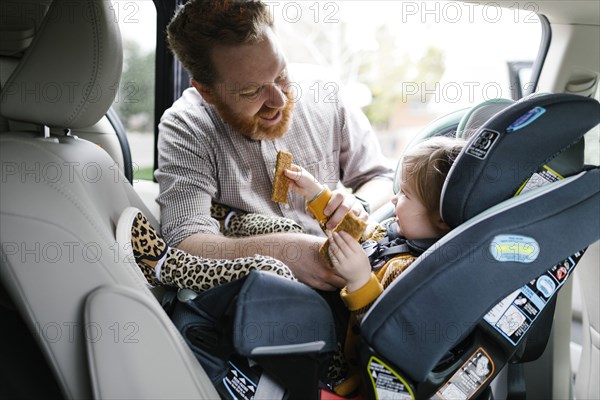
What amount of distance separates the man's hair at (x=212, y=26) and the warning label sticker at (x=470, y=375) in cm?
110

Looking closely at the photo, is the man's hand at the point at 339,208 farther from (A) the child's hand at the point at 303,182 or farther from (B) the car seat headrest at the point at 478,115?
(B) the car seat headrest at the point at 478,115

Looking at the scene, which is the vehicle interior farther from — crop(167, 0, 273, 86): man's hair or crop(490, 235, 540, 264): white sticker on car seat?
crop(167, 0, 273, 86): man's hair

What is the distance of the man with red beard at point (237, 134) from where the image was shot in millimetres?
1819

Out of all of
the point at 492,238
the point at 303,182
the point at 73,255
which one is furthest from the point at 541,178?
the point at 73,255

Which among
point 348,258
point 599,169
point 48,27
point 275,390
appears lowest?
point 275,390

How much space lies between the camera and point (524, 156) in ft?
4.32

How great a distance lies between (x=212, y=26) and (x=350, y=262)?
0.90m

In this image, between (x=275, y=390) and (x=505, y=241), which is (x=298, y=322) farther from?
(x=505, y=241)

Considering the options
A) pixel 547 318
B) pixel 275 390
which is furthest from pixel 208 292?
pixel 547 318

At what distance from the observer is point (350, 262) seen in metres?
1.40

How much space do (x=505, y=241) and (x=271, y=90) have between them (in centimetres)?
93

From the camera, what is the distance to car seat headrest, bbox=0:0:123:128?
1320mm

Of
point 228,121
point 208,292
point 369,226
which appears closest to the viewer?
point 208,292

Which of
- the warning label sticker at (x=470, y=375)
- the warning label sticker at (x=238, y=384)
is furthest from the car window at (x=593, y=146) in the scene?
the warning label sticker at (x=238, y=384)
